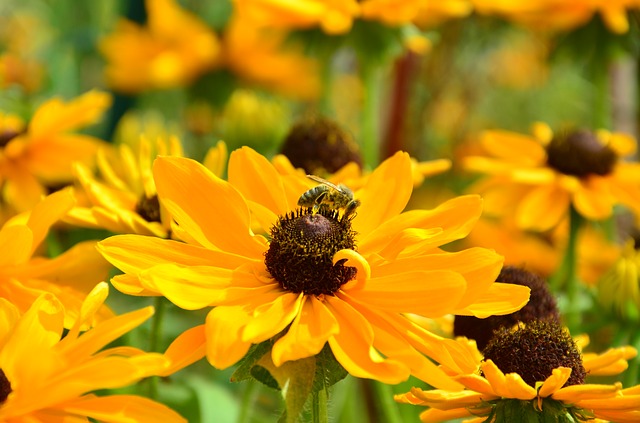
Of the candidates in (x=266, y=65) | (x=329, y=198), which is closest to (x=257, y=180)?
(x=329, y=198)

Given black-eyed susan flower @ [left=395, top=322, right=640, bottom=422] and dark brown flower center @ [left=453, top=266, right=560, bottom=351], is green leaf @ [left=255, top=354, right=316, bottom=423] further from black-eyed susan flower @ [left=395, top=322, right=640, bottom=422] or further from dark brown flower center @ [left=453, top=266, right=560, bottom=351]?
dark brown flower center @ [left=453, top=266, right=560, bottom=351]

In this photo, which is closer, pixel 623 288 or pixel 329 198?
pixel 329 198

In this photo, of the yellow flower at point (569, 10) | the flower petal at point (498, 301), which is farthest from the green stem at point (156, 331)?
the yellow flower at point (569, 10)

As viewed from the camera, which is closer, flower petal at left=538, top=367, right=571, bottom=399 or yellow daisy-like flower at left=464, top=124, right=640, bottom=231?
flower petal at left=538, top=367, right=571, bottom=399

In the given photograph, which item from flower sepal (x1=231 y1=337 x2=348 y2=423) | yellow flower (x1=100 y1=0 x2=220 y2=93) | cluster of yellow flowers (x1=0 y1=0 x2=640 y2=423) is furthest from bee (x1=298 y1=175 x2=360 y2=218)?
yellow flower (x1=100 y1=0 x2=220 y2=93)

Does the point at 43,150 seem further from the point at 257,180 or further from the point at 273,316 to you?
the point at 273,316
